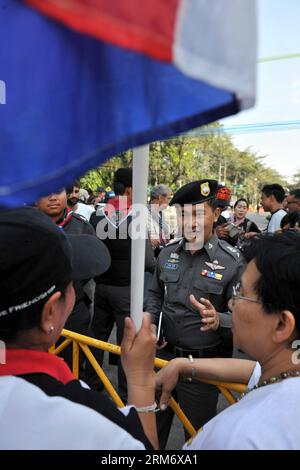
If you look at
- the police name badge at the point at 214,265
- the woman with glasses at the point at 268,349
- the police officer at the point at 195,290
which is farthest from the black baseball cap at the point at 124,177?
the woman with glasses at the point at 268,349

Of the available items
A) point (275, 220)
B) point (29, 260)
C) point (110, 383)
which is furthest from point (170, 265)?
point (275, 220)

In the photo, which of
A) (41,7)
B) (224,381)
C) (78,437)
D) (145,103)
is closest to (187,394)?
(224,381)

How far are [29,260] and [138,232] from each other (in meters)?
0.29

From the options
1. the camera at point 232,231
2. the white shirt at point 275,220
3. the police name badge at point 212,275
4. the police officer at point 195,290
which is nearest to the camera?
the police officer at point 195,290

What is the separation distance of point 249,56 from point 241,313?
868 millimetres

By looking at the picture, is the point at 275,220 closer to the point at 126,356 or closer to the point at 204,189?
the point at 204,189

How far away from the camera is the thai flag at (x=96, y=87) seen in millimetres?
513

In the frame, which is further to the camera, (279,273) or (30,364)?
(279,273)

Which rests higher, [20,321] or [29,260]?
[29,260]

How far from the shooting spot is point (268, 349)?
44.9 inches

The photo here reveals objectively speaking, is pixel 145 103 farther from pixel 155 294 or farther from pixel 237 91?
pixel 155 294

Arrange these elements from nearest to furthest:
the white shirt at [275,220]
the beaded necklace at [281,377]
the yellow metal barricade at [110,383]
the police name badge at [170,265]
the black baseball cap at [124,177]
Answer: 1. the beaded necklace at [281,377]
2. the yellow metal barricade at [110,383]
3. the police name badge at [170,265]
4. the black baseball cap at [124,177]
5. the white shirt at [275,220]

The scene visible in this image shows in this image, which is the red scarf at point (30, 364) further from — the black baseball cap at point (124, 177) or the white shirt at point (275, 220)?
the white shirt at point (275, 220)

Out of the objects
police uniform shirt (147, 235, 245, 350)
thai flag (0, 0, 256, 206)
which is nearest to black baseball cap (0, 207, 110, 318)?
thai flag (0, 0, 256, 206)
